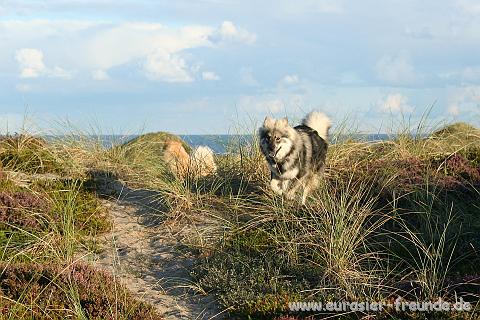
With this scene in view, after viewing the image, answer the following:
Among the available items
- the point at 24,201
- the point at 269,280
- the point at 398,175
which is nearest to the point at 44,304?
the point at 269,280

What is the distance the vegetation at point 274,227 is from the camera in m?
7.08

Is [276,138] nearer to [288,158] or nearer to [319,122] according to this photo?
[288,158]

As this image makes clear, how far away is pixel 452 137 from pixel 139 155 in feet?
22.9

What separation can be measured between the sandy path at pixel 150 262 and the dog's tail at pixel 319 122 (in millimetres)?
3355

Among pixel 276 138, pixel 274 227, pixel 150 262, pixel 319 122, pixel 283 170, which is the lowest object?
pixel 150 262

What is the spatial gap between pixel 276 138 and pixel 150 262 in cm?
279

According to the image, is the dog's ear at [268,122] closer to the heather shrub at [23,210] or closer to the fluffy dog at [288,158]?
the fluffy dog at [288,158]

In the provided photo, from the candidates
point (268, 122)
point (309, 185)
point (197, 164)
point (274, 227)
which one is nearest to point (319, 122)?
point (309, 185)

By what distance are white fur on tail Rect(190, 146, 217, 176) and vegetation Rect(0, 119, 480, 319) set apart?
25cm

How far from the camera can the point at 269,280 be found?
25.3ft

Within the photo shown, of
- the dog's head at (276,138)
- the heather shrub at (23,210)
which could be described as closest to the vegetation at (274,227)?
the heather shrub at (23,210)

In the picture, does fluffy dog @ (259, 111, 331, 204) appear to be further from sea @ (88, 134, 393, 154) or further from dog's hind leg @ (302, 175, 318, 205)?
sea @ (88, 134, 393, 154)

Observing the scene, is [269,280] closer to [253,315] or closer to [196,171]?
[253,315]

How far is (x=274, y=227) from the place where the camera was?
8820 millimetres
